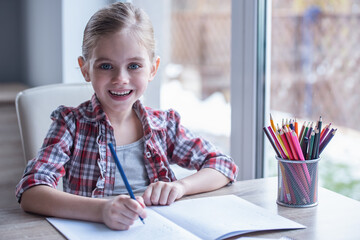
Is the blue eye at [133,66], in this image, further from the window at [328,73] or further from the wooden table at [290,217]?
the window at [328,73]

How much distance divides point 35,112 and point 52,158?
1.02 ft

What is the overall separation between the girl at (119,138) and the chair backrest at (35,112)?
0.20 meters

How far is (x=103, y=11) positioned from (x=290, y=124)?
51 cm

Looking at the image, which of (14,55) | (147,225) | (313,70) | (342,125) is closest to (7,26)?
(14,55)

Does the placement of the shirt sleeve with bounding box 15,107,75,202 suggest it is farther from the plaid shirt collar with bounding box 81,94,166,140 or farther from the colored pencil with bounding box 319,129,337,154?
the colored pencil with bounding box 319,129,337,154

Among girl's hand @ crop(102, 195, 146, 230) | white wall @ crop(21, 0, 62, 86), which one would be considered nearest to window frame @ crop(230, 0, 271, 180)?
girl's hand @ crop(102, 195, 146, 230)

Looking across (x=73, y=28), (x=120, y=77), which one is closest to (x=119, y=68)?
(x=120, y=77)

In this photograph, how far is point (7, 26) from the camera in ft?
9.59

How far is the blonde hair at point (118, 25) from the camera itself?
3.95 feet

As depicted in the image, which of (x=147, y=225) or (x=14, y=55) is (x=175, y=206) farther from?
(x=14, y=55)

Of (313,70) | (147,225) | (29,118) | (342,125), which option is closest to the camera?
(147,225)

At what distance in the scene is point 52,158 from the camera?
3.78 ft

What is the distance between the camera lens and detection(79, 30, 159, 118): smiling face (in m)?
1.17

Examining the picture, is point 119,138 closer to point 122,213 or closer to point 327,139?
point 122,213
